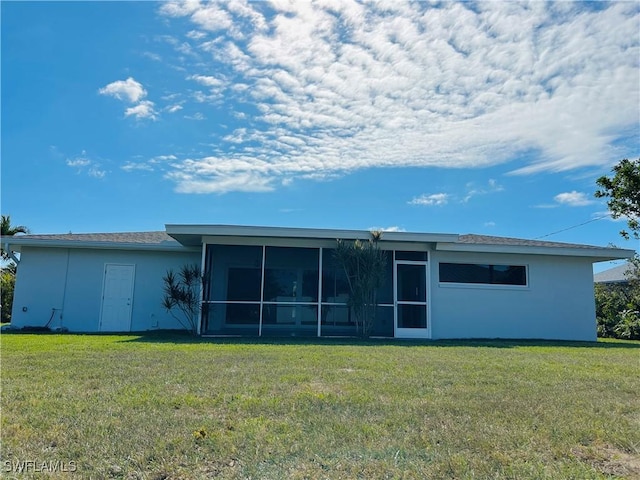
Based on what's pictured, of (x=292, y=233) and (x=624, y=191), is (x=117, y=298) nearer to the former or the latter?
(x=292, y=233)

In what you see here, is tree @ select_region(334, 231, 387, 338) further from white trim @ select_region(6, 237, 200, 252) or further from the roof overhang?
white trim @ select_region(6, 237, 200, 252)

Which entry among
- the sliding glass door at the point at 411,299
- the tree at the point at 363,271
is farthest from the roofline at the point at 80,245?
the sliding glass door at the point at 411,299

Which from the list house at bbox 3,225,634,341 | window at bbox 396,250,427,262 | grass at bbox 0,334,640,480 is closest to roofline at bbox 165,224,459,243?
house at bbox 3,225,634,341

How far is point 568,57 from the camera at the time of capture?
9.72 meters

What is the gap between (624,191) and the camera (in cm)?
973

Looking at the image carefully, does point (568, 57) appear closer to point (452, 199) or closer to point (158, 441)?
point (452, 199)

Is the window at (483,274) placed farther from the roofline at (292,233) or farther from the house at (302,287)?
the roofline at (292,233)

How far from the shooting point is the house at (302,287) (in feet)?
44.7

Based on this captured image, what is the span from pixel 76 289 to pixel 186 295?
149 inches

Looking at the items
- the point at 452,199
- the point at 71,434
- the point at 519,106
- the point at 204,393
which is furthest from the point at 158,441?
the point at 452,199

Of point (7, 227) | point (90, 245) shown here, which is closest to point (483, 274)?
point (90, 245)

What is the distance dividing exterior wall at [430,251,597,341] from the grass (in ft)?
22.1

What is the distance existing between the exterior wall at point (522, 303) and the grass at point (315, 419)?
265 inches

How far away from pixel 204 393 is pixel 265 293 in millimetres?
9054
